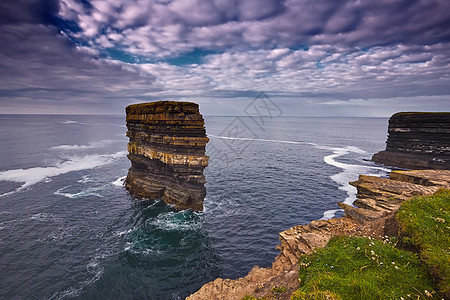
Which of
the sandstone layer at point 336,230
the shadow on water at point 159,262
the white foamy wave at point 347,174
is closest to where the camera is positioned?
the sandstone layer at point 336,230

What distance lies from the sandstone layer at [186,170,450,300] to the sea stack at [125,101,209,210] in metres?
19.1

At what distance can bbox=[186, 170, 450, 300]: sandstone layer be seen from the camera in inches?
525

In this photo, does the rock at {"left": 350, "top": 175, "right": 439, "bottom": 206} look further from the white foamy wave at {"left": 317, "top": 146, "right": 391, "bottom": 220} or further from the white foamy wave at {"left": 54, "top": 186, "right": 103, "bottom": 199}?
the white foamy wave at {"left": 54, "top": 186, "right": 103, "bottom": 199}

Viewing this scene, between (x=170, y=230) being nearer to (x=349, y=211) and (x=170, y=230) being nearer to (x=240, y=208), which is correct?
(x=240, y=208)

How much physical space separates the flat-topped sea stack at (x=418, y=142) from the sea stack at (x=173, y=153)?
64.4 m

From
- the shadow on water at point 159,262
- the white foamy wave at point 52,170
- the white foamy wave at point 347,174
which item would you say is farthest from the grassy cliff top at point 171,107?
the white foamy wave at point 52,170

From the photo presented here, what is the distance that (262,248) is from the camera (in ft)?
82.5

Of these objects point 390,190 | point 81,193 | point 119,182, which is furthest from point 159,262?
point 119,182

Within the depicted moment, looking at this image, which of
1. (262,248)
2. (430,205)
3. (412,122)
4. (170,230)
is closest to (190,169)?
(170,230)

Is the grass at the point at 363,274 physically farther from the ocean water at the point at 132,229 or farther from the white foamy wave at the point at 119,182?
the white foamy wave at the point at 119,182

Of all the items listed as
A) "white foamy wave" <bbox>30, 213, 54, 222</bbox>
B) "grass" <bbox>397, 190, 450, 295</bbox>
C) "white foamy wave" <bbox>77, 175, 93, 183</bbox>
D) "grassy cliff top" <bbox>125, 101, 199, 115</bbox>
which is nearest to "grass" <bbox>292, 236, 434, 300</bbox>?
"grass" <bbox>397, 190, 450, 295</bbox>

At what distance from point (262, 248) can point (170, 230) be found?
12.4 metres

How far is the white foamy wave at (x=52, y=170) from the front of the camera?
4525cm

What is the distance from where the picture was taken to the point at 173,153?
35.2 metres
